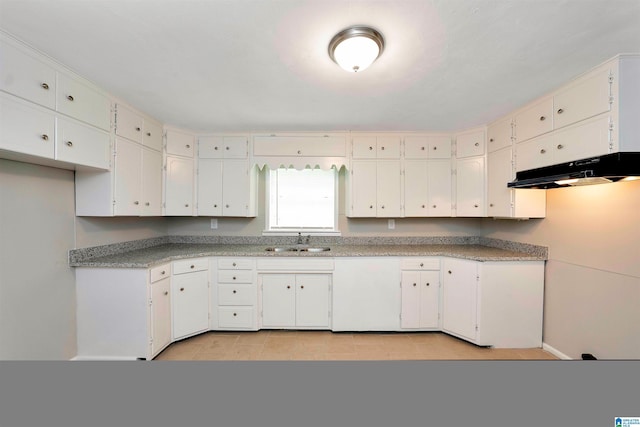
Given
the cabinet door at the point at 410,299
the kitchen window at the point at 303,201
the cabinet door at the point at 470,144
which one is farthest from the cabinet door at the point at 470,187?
the kitchen window at the point at 303,201

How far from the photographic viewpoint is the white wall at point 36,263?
166cm

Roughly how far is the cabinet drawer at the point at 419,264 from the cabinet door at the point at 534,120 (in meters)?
1.41

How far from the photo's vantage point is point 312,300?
2.64 m

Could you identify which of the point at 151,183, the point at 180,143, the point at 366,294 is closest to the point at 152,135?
the point at 180,143

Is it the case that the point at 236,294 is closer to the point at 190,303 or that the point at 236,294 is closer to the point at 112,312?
the point at 190,303

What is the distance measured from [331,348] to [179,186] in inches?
92.9

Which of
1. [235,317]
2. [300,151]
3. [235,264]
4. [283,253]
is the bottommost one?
[235,317]

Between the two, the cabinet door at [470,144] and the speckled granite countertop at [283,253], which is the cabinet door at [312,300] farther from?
the cabinet door at [470,144]

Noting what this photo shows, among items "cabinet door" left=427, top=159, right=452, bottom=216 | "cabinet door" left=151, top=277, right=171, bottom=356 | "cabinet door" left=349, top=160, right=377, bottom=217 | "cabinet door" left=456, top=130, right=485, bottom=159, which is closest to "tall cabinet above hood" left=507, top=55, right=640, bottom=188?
"cabinet door" left=456, top=130, right=485, bottom=159

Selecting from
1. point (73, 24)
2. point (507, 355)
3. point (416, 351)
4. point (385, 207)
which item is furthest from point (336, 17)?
point (507, 355)

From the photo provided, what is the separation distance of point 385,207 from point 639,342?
208 cm

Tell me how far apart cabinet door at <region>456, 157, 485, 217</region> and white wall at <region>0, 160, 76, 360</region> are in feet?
12.3

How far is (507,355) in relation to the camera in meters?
2.24

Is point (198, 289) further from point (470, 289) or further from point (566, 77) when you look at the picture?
point (566, 77)
